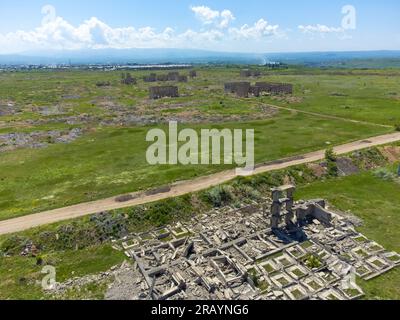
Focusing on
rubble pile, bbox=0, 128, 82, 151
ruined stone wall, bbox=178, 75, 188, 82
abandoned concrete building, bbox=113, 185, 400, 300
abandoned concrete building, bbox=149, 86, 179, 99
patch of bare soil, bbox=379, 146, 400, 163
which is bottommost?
abandoned concrete building, bbox=113, 185, 400, 300

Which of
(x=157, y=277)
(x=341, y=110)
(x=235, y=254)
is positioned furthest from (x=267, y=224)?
(x=341, y=110)

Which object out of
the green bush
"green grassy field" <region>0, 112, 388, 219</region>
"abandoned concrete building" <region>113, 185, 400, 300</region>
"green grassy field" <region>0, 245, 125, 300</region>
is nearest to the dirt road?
"green grassy field" <region>0, 112, 388, 219</region>

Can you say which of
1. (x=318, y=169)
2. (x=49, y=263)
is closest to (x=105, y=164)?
(x=49, y=263)

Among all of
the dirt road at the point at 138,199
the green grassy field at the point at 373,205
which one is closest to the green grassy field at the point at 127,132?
the dirt road at the point at 138,199

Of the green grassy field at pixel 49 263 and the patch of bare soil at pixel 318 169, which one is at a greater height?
the patch of bare soil at pixel 318 169

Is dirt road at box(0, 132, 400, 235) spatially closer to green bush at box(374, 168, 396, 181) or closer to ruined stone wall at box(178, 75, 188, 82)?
green bush at box(374, 168, 396, 181)

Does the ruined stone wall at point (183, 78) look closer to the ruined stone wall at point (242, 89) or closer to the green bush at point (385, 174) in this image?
the ruined stone wall at point (242, 89)
